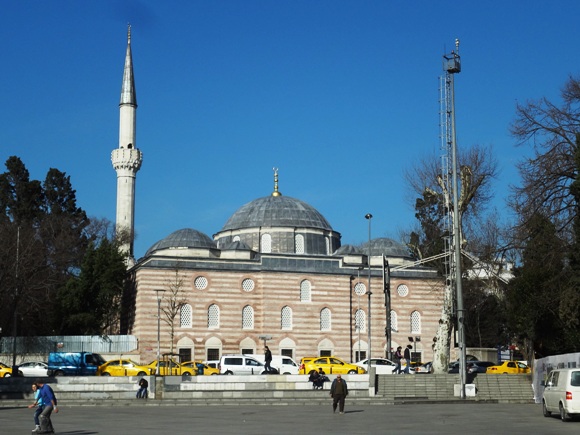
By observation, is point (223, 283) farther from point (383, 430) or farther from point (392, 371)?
point (383, 430)

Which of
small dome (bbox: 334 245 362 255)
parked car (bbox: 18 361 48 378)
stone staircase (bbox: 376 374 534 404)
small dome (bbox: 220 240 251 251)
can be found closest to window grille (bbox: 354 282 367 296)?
small dome (bbox: 334 245 362 255)

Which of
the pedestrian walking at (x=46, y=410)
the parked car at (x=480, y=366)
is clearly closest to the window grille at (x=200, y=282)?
the parked car at (x=480, y=366)

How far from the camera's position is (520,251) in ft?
115

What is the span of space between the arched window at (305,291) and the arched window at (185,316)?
7421mm

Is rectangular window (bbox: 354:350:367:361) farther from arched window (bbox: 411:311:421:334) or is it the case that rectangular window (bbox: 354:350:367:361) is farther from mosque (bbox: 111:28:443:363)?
arched window (bbox: 411:311:421:334)

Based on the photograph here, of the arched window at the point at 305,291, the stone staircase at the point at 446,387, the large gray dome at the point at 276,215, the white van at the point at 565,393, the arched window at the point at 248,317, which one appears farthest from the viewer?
the large gray dome at the point at 276,215

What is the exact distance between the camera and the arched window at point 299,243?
62369mm

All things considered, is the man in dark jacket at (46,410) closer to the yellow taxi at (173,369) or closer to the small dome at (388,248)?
the yellow taxi at (173,369)

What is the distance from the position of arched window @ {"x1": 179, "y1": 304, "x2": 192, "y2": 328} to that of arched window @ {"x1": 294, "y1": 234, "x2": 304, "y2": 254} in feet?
36.7

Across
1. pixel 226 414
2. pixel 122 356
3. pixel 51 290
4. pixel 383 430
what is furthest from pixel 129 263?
pixel 383 430

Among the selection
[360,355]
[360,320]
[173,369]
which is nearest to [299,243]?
[360,320]

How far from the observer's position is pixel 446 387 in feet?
110

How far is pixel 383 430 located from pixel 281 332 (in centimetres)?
3670

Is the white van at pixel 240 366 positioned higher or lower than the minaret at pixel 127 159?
lower
